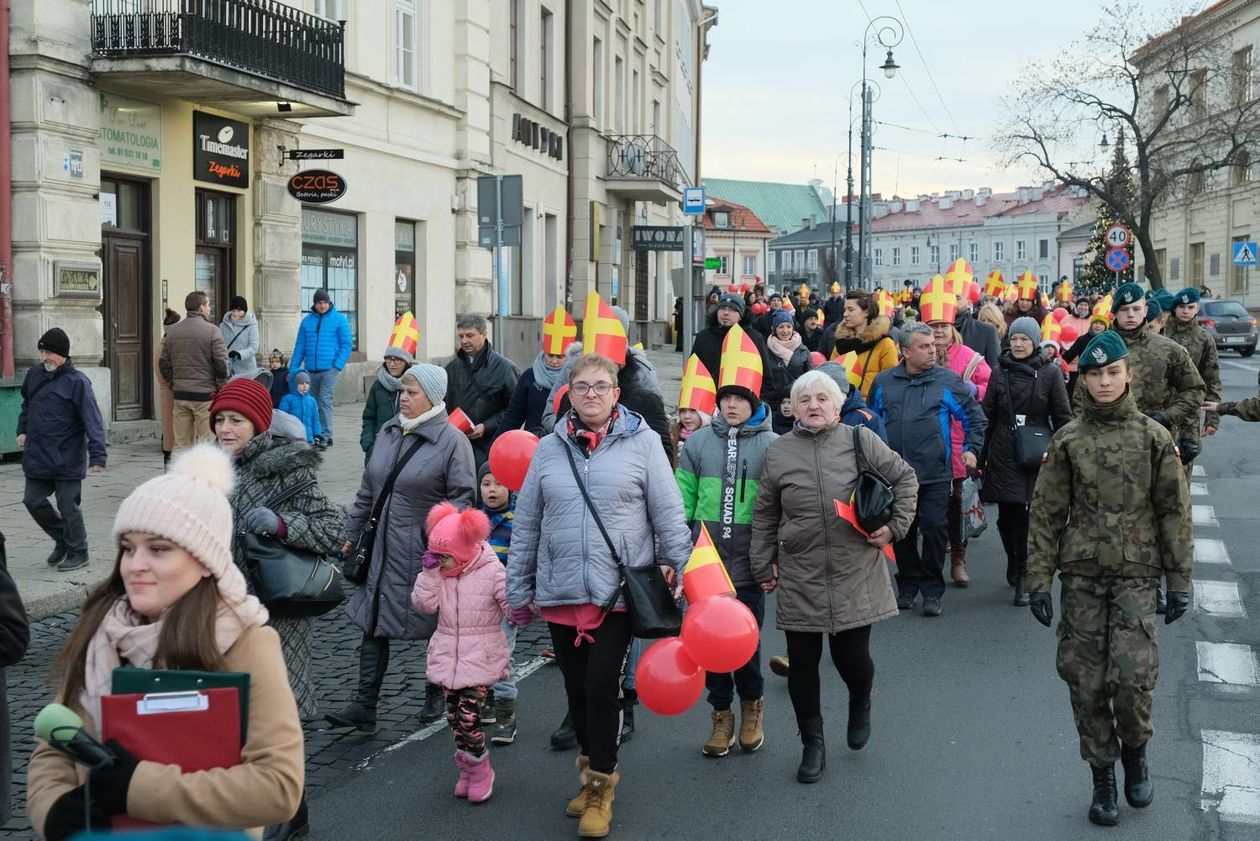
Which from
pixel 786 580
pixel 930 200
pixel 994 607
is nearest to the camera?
pixel 786 580

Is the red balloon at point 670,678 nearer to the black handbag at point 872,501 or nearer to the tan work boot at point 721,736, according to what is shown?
the tan work boot at point 721,736

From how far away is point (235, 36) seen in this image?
1703cm

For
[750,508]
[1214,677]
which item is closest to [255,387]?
[750,508]

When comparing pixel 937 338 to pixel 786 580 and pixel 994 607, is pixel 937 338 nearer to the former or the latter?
pixel 994 607

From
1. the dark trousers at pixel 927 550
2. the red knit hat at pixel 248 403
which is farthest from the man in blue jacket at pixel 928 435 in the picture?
the red knit hat at pixel 248 403

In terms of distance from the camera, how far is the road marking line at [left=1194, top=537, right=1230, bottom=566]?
430 inches

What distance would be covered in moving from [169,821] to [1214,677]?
20.6ft

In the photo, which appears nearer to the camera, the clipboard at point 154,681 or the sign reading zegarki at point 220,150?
the clipboard at point 154,681

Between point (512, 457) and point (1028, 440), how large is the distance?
409 cm

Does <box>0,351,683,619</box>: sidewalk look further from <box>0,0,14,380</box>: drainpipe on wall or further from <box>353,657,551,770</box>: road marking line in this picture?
<box>353,657,551,770</box>: road marking line

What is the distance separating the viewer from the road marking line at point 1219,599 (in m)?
9.13

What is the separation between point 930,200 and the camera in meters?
141

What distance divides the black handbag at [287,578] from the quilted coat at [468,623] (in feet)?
2.51

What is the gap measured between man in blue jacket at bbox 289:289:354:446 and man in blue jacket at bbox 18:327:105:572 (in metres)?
7.15
